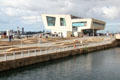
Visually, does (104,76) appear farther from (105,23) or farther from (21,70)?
(105,23)

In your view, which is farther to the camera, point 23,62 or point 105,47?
point 105,47

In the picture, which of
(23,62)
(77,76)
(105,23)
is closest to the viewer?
(77,76)

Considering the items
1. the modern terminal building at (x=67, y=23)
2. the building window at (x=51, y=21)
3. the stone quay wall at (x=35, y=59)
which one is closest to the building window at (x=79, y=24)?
the modern terminal building at (x=67, y=23)

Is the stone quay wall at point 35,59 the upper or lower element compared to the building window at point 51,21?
lower

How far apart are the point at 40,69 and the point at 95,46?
36.3 m

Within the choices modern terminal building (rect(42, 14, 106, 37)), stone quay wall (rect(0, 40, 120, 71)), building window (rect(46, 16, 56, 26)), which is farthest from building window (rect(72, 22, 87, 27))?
stone quay wall (rect(0, 40, 120, 71))

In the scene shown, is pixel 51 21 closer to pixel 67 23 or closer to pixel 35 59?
pixel 67 23

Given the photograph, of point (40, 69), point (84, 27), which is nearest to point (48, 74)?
point (40, 69)

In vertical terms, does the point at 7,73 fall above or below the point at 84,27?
below

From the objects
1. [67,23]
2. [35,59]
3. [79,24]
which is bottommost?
[35,59]

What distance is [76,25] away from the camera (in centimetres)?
12838

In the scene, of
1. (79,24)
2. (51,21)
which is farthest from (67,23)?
(51,21)

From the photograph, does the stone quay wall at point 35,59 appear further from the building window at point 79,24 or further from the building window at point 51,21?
the building window at point 51,21

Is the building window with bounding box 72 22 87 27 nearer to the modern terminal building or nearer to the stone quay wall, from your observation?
the modern terminal building
